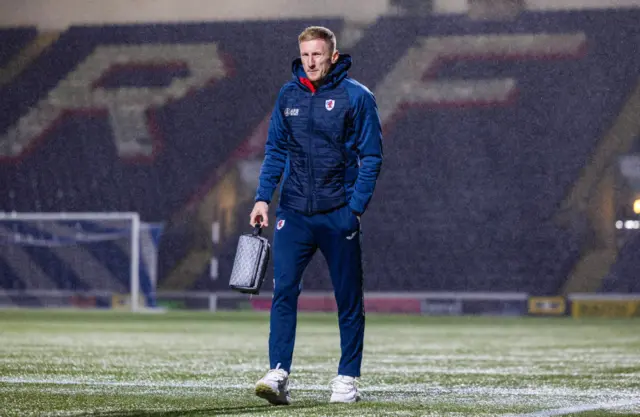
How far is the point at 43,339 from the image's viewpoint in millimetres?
8414

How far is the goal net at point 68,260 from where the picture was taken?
17.8m

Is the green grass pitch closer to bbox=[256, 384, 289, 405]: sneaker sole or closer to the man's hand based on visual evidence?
bbox=[256, 384, 289, 405]: sneaker sole

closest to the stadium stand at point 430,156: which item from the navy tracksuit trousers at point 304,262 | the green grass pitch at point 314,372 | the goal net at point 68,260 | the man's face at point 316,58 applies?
the goal net at point 68,260

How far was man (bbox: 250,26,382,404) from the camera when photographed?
145 inches

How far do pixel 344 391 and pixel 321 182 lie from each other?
0.62m

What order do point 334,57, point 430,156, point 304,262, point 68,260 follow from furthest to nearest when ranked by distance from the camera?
point 430,156 < point 68,260 < point 304,262 < point 334,57

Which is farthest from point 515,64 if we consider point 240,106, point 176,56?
point 176,56

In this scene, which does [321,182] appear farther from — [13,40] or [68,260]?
[13,40]

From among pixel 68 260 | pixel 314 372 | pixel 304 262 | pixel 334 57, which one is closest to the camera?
A: pixel 334 57

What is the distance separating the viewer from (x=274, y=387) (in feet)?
11.7

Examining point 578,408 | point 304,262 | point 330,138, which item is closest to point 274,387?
point 304,262

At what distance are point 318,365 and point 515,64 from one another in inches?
662

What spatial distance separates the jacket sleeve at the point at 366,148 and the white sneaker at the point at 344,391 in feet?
1.63

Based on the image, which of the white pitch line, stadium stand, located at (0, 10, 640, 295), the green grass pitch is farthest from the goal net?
the white pitch line
